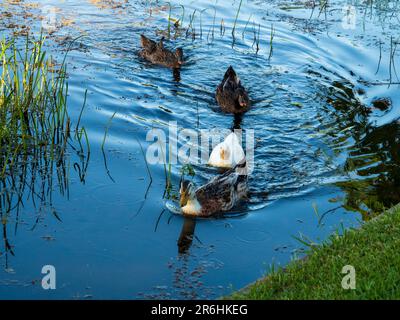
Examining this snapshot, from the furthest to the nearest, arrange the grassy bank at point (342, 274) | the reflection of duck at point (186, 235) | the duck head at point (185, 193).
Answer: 1. the duck head at point (185, 193)
2. the reflection of duck at point (186, 235)
3. the grassy bank at point (342, 274)

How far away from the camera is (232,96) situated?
1170cm

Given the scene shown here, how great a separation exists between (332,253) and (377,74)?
7225 mm

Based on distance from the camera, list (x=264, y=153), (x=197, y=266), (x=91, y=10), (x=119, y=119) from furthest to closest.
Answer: (x=91, y=10) → (x=119, y=119) → (x=264, y=153) → (x=197, y=266)

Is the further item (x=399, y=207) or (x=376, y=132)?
(x=376, y=132)

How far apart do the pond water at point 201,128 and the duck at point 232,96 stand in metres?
0.21

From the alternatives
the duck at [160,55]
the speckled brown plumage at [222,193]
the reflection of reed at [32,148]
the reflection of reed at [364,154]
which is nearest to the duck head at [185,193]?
the speckled brown plumage at [222,193]

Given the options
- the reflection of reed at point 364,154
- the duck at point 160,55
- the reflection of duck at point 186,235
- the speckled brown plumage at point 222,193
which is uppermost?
the duck at point 160,55

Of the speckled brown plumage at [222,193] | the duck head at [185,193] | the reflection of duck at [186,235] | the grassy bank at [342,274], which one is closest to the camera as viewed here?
the grassy bank at [342,274]

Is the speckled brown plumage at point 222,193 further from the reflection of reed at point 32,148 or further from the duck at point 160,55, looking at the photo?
the duck at point 160,55

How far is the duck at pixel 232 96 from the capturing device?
11719mm

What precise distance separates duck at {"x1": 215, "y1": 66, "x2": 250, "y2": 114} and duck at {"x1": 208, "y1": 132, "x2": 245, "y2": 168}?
2.08 meters

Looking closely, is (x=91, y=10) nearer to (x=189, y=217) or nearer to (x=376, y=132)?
(x=376, y=132)
